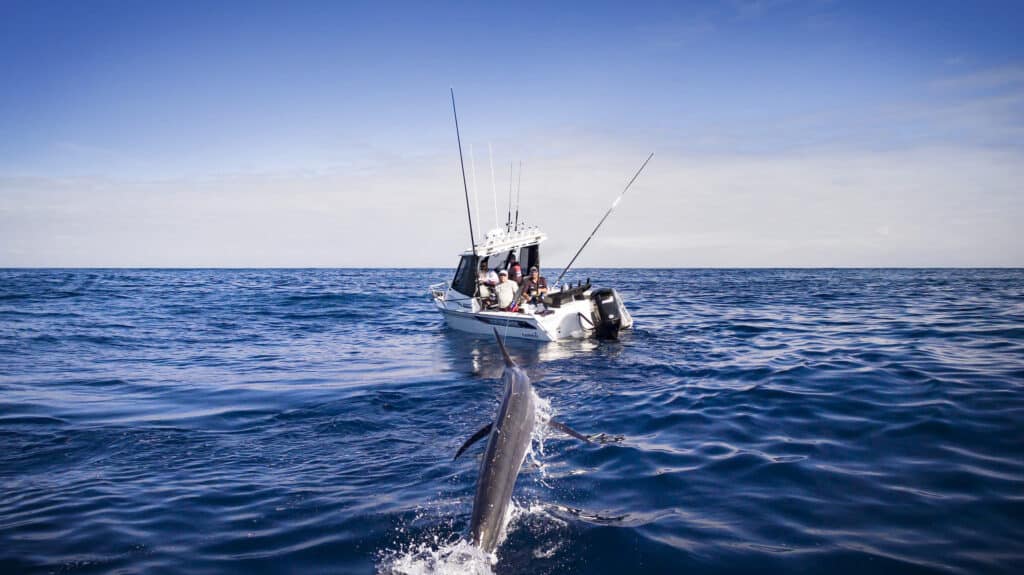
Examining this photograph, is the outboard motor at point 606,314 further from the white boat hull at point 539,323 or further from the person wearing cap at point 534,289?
the person wearing cap at point 534,289

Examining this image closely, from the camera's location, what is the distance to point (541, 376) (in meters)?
12.0

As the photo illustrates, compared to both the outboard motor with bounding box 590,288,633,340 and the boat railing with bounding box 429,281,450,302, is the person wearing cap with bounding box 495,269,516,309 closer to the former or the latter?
the outboard motor with bounding box 590,288,633,340

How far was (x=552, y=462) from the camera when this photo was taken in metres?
6.70

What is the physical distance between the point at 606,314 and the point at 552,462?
31.1 ft

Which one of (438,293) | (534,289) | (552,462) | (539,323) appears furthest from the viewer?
(438,293)

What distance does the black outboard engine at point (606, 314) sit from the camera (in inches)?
621

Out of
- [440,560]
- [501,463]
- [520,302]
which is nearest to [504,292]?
[520,302]

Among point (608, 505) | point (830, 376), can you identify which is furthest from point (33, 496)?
point (830, 376)

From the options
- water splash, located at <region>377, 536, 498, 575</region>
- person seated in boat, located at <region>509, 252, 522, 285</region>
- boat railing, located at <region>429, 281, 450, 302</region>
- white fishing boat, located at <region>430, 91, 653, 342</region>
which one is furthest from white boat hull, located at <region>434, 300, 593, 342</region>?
water splash, located at <region>377, 536, 498, 575</region>

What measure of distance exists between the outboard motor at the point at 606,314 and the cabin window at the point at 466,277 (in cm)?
412

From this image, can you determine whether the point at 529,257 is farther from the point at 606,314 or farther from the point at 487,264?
the point at 606,314

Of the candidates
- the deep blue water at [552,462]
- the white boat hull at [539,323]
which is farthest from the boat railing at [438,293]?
the deep blue water at [552,462]

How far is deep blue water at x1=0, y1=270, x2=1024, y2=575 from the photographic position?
180 inches

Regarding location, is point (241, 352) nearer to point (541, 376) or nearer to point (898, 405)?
point (541, 376)
